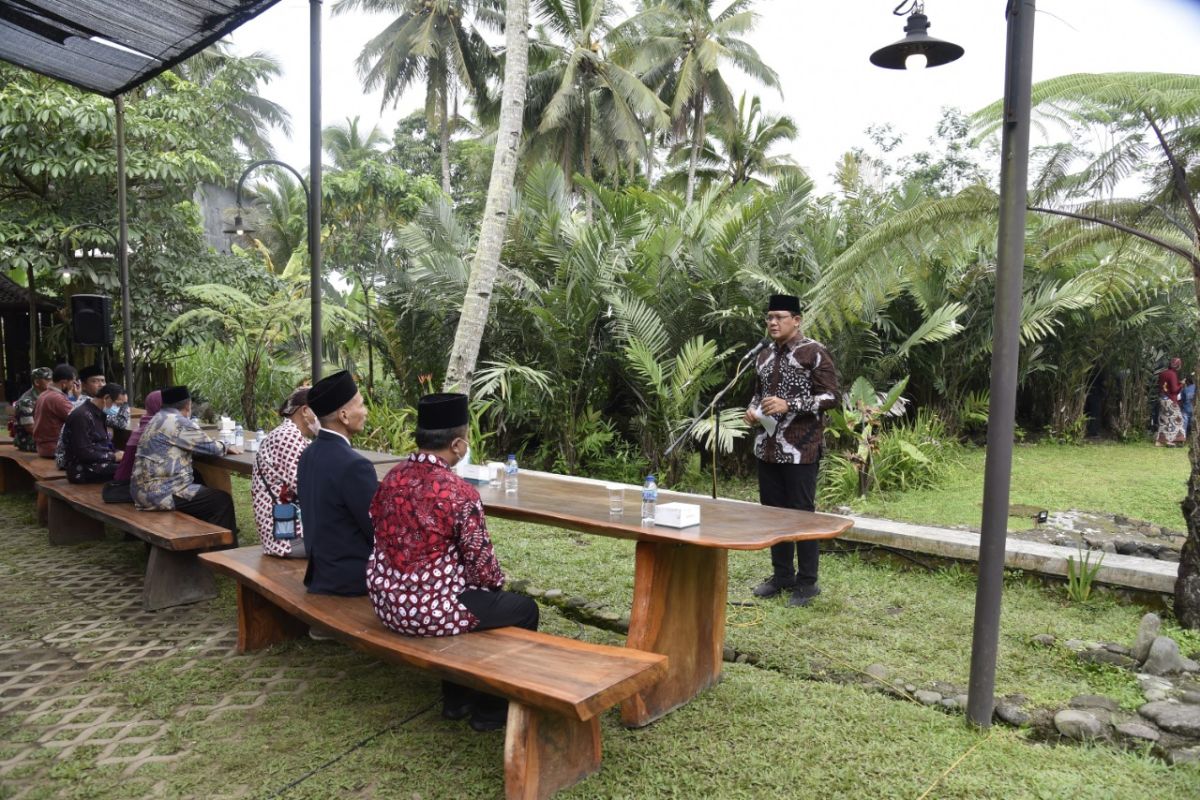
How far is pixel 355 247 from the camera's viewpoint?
2644 cm

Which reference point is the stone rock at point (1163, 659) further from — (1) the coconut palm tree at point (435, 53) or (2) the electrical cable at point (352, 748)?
(1) the coconut palm tree at point (435, 53)

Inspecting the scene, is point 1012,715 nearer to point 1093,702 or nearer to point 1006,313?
point 1093,702

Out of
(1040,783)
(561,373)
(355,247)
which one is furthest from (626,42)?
(1040,783)

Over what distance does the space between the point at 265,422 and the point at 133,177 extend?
16.0ft

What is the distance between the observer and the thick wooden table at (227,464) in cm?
610

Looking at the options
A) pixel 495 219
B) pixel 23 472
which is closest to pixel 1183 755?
pixel 495 219

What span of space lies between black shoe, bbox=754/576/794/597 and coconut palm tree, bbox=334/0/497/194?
73.3 ft

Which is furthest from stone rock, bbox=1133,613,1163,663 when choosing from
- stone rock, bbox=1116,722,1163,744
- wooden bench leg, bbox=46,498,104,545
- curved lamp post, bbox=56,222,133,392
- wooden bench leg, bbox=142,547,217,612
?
curved lamp post, bbox=56,222,133,392

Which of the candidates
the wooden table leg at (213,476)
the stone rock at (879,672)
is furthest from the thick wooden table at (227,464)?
the stone rock at (879,672)

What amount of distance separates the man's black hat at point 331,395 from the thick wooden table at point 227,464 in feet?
6.12

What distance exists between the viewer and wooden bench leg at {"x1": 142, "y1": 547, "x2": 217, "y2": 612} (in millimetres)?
5098

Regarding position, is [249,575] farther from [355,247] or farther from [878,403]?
[355,247]

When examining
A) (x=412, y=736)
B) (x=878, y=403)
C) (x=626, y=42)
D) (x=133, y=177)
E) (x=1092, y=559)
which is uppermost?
(x=626, y=42)

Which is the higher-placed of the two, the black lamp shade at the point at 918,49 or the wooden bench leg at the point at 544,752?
the black lamp shade at the point at 918,49
